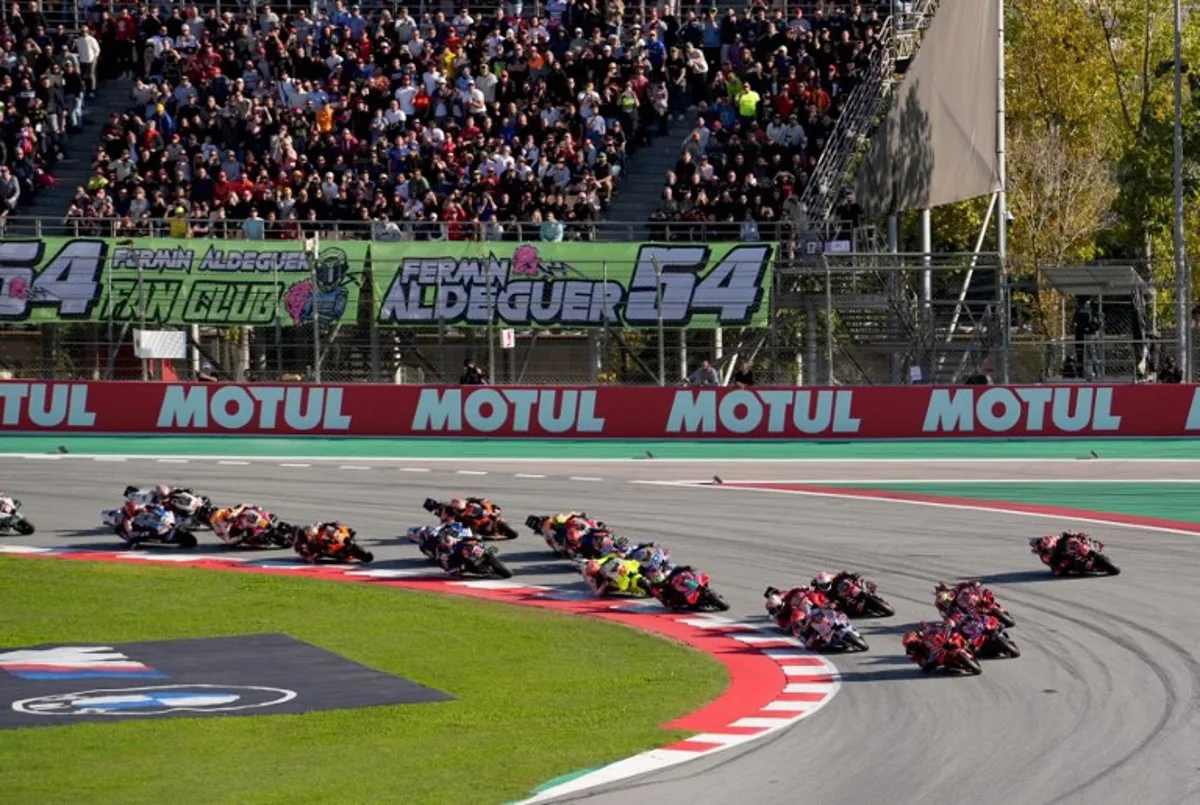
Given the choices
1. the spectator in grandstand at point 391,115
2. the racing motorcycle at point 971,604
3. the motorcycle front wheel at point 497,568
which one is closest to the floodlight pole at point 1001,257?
the spectator in grandstand at point 391,115

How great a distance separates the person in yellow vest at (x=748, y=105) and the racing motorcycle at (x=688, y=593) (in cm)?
2197

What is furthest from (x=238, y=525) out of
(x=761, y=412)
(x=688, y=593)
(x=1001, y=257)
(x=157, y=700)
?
(x=1001, y=257)

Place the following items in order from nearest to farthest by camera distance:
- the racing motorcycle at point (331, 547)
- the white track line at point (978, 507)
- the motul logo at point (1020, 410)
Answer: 1. the racing motorcycle at point (331, 547)
2. the white track line at point (978, 507)
3. the motul logo at point (1020, 410)

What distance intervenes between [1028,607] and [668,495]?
8.88 m

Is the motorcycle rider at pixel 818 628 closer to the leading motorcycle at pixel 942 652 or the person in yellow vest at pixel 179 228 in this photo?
the leading motorcycle at pixel 942 652

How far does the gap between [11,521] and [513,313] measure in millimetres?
13086

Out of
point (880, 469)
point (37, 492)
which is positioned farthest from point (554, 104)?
point (37, 492)

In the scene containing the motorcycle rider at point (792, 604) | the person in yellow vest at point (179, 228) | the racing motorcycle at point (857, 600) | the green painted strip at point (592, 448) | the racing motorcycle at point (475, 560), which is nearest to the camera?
the motorcycle rider at point (792, 604)

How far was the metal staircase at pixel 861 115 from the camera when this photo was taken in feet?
123

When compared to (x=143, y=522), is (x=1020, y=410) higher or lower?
higher

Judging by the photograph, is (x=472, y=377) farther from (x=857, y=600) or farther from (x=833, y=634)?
(x=833, y=634)

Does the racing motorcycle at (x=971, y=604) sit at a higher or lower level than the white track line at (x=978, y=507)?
lower

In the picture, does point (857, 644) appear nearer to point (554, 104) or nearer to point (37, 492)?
point (37, 492)

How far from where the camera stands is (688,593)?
57.3 ft
